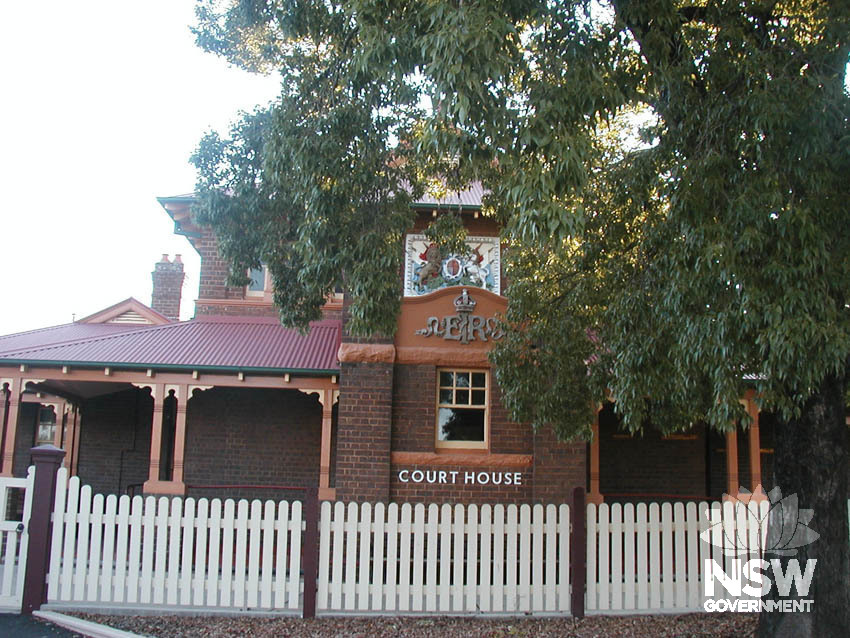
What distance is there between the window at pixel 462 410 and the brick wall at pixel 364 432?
96 centimetres

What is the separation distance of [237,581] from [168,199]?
9676mm

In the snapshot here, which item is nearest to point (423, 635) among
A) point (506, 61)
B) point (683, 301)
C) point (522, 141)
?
Result: point (683, 301)

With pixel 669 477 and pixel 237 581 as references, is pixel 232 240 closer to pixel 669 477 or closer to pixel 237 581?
pixel 237 581

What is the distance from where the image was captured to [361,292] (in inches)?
308

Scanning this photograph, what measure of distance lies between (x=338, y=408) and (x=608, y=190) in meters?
6.87

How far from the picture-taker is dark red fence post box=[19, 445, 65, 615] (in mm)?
7773

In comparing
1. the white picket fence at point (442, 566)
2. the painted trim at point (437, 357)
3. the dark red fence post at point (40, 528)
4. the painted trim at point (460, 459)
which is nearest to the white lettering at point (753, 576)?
the white picket fence at point (442, 566)

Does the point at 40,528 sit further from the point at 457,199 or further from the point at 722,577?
the point at 457,199

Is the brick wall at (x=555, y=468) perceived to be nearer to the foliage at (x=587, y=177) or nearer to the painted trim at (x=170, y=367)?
the foliage at (x=587, y=177)

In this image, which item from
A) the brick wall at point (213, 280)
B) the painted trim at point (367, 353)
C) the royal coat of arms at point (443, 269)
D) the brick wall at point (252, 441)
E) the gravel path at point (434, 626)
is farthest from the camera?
the brick wall at point (213, 280)

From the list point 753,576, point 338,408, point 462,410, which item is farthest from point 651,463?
point 753,576

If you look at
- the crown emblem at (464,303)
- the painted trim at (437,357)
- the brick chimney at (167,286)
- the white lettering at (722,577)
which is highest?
the brick chimney at (167,286)

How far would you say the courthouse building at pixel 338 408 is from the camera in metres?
12.1

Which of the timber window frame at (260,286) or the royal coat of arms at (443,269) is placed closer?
the royal coat of arms at (443,269)
